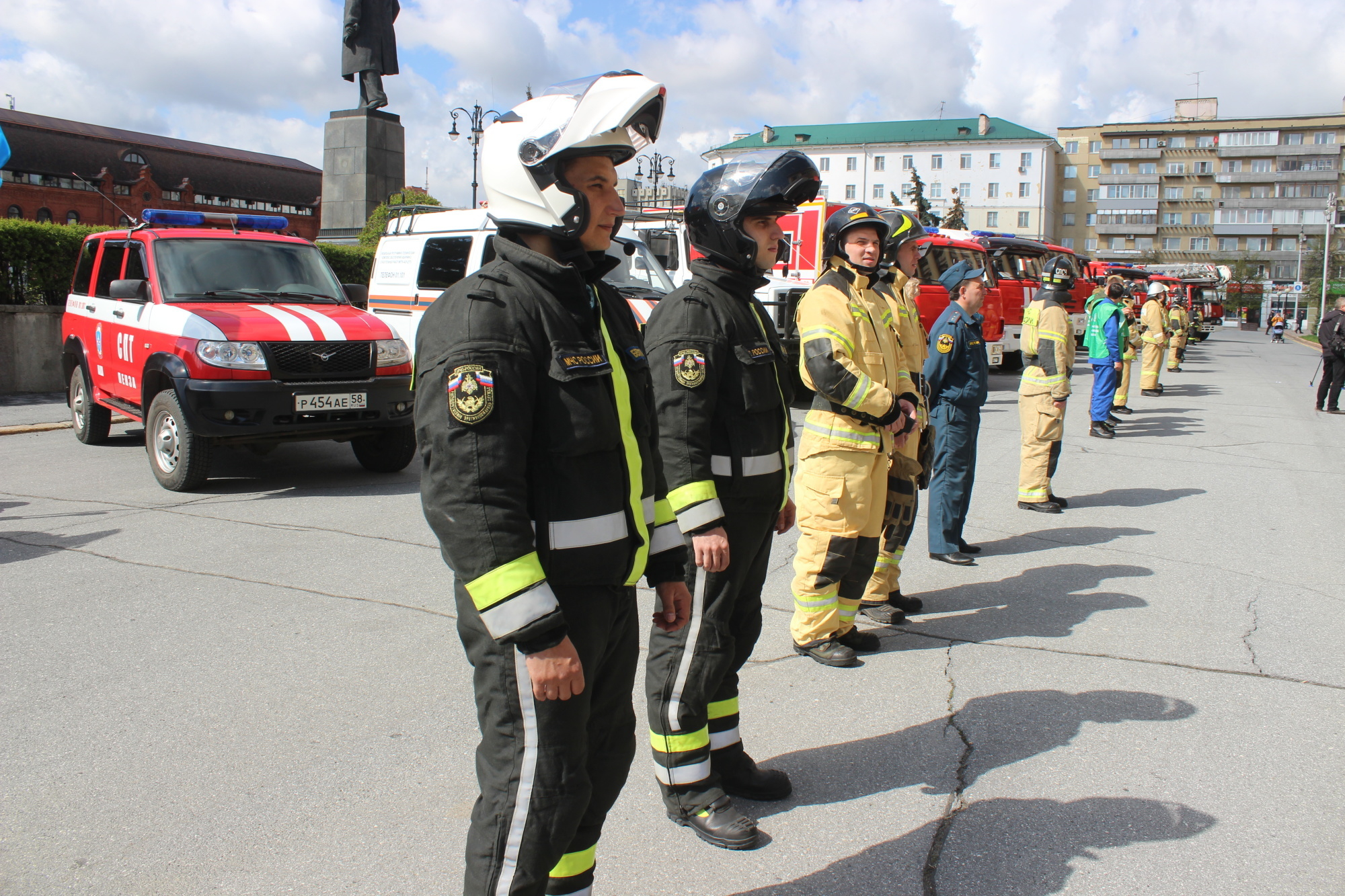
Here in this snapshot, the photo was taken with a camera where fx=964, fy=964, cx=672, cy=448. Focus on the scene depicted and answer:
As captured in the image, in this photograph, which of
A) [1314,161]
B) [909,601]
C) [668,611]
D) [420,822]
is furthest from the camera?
[1314,161]

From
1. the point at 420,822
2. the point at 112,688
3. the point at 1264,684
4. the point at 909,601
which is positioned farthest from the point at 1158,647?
the point at 112,688

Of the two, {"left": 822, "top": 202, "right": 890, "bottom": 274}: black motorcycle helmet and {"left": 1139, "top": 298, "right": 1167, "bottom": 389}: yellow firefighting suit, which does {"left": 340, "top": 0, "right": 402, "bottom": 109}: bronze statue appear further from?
{"left": 822, "top": 202, "right": 890, "bottom": 274}: black motorcycle helmet

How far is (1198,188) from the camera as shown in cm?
11088

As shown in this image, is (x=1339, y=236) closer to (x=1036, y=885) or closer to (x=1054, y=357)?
(x=1054, y=357)

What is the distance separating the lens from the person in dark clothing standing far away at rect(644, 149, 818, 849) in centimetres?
295

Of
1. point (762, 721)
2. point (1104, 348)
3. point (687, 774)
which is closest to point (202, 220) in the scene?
point (762, 721)

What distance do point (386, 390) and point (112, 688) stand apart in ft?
14.0

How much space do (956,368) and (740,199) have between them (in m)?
3.55

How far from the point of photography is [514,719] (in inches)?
79.1

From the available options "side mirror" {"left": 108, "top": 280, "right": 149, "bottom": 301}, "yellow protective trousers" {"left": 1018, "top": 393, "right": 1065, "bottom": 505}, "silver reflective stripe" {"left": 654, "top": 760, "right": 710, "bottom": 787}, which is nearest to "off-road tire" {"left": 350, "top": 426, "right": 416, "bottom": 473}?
"side mirror" {"left": 108, "top": 280, "right": 149, "bottom": 301}

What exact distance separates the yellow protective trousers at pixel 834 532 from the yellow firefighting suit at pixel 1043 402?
4068mm

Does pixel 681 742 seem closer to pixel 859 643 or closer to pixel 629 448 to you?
pixel 629 448

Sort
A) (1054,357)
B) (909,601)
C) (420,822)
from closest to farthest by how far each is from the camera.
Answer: (420,822) → (909,601) → (1054,357)

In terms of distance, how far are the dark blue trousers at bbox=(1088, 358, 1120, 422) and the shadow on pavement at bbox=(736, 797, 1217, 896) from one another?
973cm
